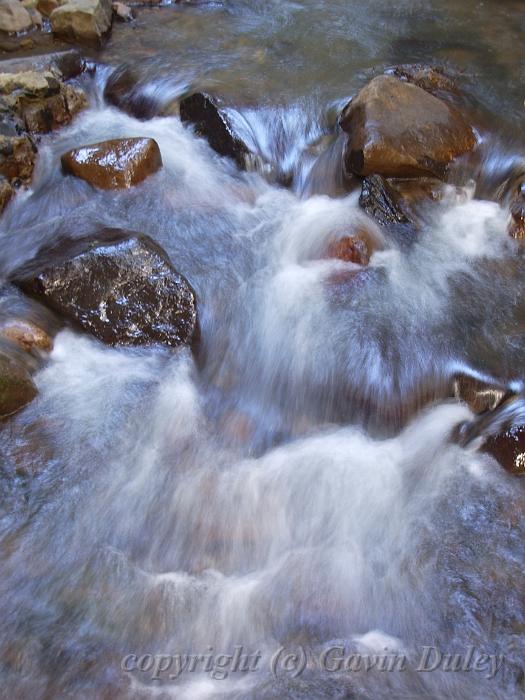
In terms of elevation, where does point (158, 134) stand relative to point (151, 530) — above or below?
above

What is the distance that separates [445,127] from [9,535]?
5.13 metres

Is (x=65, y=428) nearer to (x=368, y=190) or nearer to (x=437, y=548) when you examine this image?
(x=437, y=548)

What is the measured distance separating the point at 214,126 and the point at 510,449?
172 inches

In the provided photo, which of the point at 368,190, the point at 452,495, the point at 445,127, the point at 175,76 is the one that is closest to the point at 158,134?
the point at 175,76

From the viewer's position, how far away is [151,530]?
11.3 feet

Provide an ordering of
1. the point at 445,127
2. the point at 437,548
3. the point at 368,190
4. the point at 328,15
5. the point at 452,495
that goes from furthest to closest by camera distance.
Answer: the point at 328,15 < the point at 445,127 < the point at 368,190 < the point at 452,495 < the point at 437,548

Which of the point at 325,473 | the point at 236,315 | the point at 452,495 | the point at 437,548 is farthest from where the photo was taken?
the point at 236,315

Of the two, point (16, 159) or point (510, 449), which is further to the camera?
Answer: point (16, 159)

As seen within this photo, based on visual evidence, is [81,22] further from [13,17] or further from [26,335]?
[26,335]

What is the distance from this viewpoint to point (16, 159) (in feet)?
19.4

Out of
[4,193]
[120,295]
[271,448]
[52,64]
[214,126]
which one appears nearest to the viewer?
[271,448]

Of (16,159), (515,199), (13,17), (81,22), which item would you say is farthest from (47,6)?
(515,199)

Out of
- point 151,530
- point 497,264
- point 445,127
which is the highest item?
point 445,127

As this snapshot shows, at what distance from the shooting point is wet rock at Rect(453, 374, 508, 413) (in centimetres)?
407
